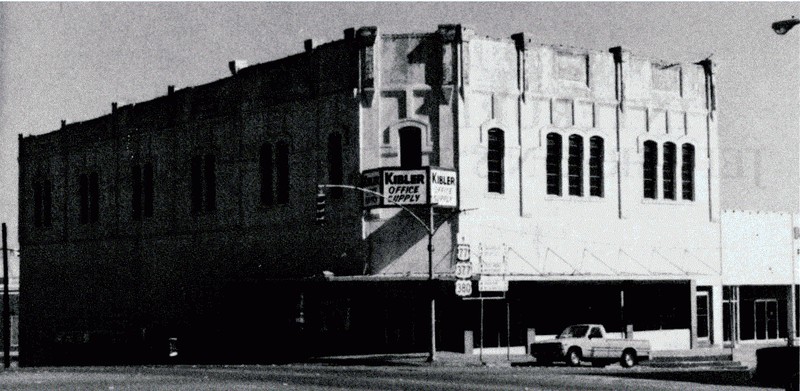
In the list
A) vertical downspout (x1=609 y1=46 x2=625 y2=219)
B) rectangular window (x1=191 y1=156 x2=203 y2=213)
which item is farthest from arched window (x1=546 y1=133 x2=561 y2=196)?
rectangular window (x1=191 y1=156 x2=203 y2=213)

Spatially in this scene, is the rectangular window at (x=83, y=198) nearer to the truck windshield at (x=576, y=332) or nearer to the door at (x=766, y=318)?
the truck windshield at (x=576, y=332)

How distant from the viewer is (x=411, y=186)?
4722 cm

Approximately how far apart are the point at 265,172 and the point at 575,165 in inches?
525

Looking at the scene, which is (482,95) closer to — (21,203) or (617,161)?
(617,161)

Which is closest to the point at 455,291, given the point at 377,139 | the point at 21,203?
the point at 377,139

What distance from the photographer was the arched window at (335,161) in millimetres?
50325

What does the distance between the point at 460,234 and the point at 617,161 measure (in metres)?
8.80

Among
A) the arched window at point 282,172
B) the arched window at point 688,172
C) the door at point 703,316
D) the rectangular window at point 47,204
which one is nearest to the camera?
the arched window at point 282,172

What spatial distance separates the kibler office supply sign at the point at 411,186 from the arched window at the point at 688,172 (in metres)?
13.6

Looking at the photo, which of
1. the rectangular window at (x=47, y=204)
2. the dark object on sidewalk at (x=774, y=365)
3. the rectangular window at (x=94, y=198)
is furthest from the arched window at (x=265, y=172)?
the dark object on sidewalk at (x=774, y=365)

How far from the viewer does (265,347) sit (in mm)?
53031

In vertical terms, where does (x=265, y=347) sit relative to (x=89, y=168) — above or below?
below

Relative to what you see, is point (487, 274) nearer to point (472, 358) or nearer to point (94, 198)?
point (472, 358)

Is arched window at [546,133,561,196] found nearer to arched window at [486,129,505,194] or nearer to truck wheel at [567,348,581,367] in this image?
arched window at [486,129,505,194]
